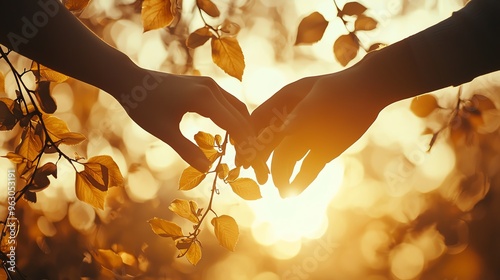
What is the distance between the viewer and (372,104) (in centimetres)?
154

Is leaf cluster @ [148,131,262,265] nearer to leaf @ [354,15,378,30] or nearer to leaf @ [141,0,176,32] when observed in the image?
leaf @ [141,0,176,32]

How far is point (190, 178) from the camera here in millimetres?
1503

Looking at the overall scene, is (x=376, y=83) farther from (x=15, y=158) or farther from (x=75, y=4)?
(x=15, y=158)

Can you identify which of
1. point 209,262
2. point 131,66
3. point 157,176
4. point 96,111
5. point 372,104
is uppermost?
point 96,111

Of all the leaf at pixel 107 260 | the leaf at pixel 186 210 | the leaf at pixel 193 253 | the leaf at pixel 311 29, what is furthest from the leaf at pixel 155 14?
the leaf at pixel 107 260

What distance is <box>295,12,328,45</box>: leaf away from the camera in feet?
5.16

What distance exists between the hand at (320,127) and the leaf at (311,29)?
14 cm

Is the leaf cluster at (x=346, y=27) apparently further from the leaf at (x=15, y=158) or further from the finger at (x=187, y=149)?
the leaf at (x=15, y=158)

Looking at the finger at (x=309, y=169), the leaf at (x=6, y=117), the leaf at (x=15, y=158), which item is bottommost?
the finger at (x=309, y=169)

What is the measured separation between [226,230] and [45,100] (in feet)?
2.16

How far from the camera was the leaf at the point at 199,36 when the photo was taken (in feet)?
4.78

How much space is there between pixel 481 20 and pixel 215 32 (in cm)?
76

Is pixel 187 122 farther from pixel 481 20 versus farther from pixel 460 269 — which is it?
pixel 460 269

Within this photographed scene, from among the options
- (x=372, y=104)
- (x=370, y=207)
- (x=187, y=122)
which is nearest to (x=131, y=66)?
(x=372, y=104)
